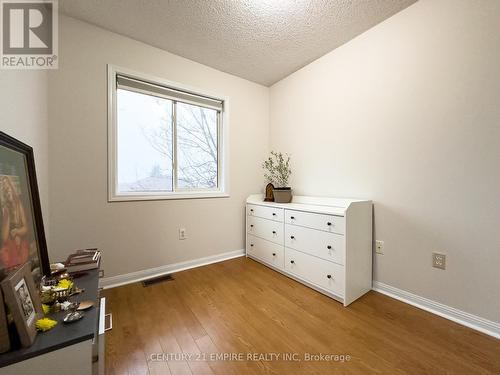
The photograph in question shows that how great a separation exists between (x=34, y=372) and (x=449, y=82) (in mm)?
2679

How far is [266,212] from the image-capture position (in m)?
2.51

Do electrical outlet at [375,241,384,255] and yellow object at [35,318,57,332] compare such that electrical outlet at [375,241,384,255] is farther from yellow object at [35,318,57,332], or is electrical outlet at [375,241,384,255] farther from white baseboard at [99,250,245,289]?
yellow object at [35,318,57,332]

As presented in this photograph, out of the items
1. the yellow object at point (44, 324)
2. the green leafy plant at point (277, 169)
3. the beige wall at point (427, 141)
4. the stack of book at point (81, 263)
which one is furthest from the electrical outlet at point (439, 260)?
the stack of book at point (81, 263)

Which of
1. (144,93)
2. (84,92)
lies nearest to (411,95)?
(144,93)

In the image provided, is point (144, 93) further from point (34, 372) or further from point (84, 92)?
point (34, 372)

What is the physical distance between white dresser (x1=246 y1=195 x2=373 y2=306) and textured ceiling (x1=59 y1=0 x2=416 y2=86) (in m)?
1.62

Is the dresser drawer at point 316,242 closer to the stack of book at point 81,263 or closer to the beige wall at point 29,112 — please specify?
the stack of book at point 81,263

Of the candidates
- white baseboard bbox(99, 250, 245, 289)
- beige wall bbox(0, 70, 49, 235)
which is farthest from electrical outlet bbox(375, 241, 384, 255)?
beige wall bbox(0, 70, 49, 235)

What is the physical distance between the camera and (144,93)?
223 centimetres

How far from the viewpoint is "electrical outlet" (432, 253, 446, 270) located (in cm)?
158

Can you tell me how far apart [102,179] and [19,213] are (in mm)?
1132

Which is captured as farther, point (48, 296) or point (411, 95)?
point (411, 95)

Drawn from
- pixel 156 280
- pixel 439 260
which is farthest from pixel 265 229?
pixel 439 260

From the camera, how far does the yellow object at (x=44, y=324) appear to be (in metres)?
0.74
